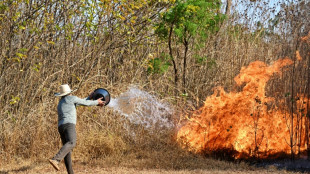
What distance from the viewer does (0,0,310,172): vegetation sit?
8641 millimetres

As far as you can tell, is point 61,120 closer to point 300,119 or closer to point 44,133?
point 44,133

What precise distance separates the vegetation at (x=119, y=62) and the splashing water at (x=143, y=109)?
17 centimetres

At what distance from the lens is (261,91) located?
348 inches

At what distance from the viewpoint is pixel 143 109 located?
371 inches

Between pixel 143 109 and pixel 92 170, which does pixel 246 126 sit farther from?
pixel 92 170

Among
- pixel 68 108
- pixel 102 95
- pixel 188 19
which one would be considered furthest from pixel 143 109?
pixel 68 108

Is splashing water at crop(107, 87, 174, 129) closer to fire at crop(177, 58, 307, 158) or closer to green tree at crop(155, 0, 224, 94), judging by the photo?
fire at crop(177, 58, 307, 158)

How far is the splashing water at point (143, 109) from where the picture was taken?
9.17m

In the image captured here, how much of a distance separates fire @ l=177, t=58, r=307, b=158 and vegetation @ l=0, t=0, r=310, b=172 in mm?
249

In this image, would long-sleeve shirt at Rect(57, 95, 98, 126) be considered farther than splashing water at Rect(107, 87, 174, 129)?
No

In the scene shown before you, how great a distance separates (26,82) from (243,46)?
18.3ft

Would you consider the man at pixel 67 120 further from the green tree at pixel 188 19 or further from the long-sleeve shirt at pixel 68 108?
the green tree at pixel 188 19

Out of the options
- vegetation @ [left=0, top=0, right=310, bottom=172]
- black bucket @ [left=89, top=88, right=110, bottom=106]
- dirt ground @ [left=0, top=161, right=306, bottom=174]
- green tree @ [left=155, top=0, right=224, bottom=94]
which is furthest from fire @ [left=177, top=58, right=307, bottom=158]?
black bucket @ [left=89, top=88, right=110, bottom=106]

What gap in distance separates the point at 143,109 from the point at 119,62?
243 cm
